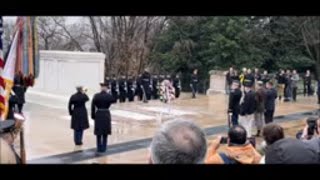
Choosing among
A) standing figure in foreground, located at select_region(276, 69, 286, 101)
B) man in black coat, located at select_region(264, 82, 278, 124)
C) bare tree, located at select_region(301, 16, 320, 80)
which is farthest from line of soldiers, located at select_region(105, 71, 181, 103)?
man in black coat, located at select_region(264, 82, 278, 124)

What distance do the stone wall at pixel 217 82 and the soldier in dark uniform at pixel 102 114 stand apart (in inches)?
265

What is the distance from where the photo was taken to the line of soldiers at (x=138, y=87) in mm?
12711

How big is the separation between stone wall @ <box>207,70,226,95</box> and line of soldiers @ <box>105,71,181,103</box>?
3.04ft

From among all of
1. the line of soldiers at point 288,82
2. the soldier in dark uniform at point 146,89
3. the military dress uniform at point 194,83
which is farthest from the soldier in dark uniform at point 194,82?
the soldier in dark uniform at point 146,89

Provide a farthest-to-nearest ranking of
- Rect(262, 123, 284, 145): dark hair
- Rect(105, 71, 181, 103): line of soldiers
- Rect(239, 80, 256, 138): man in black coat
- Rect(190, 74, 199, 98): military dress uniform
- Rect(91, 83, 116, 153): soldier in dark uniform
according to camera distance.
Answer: Rect(190, 74, 199, 98): military dress uniform
Rect(105, 71, 181, 103): line of soldiers
Rect(239, 80, 256, 138): man in black coat
Rect(91, 83, 116, 153): soldier in dark uniform
Rect(262, 123, 284, 145): dark hair

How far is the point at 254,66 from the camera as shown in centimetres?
1432

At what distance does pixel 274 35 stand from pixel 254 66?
1.81 metres

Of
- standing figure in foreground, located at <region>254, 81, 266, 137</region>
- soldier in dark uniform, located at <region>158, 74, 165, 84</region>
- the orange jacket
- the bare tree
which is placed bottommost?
standing figure in foreground, located at <region>254, 81, 266, 137</region>

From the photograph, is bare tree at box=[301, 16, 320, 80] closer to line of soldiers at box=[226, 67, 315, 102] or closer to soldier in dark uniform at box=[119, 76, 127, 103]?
line of soldiers at box=[226, 67, 315, 102]

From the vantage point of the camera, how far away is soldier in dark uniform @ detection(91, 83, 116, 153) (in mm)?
7113

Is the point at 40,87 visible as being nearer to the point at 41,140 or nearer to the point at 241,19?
the point at 41,140

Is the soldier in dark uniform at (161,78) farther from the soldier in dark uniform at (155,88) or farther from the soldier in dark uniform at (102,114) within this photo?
the soldier in dark uniform at (102,114)

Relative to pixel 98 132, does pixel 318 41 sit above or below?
above
